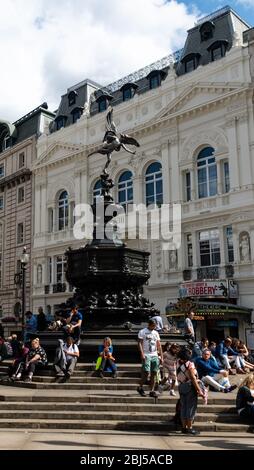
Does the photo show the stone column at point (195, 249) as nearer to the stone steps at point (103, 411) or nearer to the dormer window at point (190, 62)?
the dormer window at point (190, 62)

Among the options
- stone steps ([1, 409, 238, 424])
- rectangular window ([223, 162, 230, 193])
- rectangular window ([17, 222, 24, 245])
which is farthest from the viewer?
rectangular window ([17, 222, 24, 245])

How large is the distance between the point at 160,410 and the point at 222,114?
24.3 metres

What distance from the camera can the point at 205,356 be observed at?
12188mm

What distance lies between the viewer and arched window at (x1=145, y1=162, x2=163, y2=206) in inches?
1323

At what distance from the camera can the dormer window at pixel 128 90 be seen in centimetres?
3797

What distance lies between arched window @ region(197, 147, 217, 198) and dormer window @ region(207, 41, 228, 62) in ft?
20.7

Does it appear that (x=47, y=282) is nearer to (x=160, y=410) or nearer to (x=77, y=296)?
(x=77, y=296)

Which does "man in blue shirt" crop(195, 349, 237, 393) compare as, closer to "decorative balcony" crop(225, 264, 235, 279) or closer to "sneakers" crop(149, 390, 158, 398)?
"sneakers" crop(149, 390, 158, 398)

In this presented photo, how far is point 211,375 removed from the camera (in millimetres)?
12062

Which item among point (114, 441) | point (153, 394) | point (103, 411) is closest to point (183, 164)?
point (153, 394)

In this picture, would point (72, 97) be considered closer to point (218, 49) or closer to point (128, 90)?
point (128, 90)

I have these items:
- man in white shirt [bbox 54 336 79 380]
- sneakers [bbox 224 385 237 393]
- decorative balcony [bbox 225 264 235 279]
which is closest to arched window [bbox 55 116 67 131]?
decorative balcony [bbox 225 264 235 279]

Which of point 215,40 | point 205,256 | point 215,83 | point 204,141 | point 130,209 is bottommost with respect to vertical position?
point 205,256
